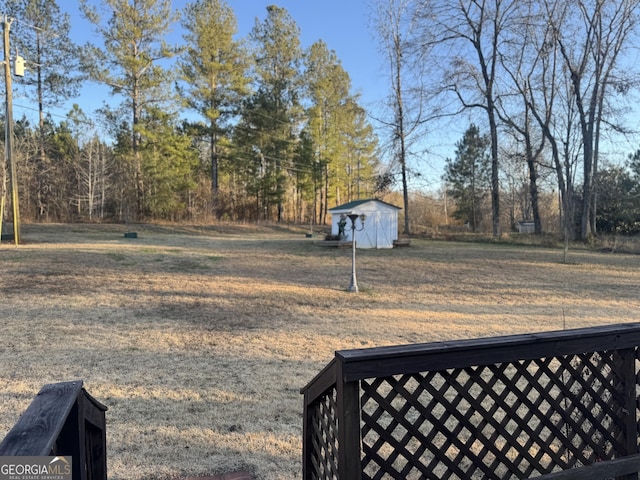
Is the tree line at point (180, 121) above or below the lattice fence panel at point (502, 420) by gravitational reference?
above

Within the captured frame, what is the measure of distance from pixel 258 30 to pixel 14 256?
83.5 feet

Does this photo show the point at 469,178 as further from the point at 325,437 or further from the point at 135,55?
the point at 325,437

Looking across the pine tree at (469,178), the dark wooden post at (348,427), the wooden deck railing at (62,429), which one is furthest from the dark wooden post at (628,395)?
the pine tree at (469,178)

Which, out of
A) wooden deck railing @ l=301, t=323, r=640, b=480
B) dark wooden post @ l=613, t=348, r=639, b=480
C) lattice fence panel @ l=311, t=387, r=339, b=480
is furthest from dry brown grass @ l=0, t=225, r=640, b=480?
dark wooden post @ l=613, t=348, r=639, b=480

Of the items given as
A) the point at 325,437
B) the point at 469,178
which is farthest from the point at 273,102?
the point at 325,437

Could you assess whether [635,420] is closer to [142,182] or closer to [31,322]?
[31,322]

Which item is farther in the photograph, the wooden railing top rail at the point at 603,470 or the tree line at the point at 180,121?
the tree line at the point at 180,121

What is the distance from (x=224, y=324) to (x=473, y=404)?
→ 476cm

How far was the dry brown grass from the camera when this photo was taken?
2.92 m

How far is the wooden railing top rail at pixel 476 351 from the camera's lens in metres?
1.42

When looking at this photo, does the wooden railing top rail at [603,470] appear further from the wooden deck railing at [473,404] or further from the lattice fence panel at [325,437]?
the lattice fence panel at [325,437]

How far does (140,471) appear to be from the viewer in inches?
96.1

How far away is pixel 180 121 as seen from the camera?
2870cm

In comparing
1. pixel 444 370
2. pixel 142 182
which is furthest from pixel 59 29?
pixel 444 370
